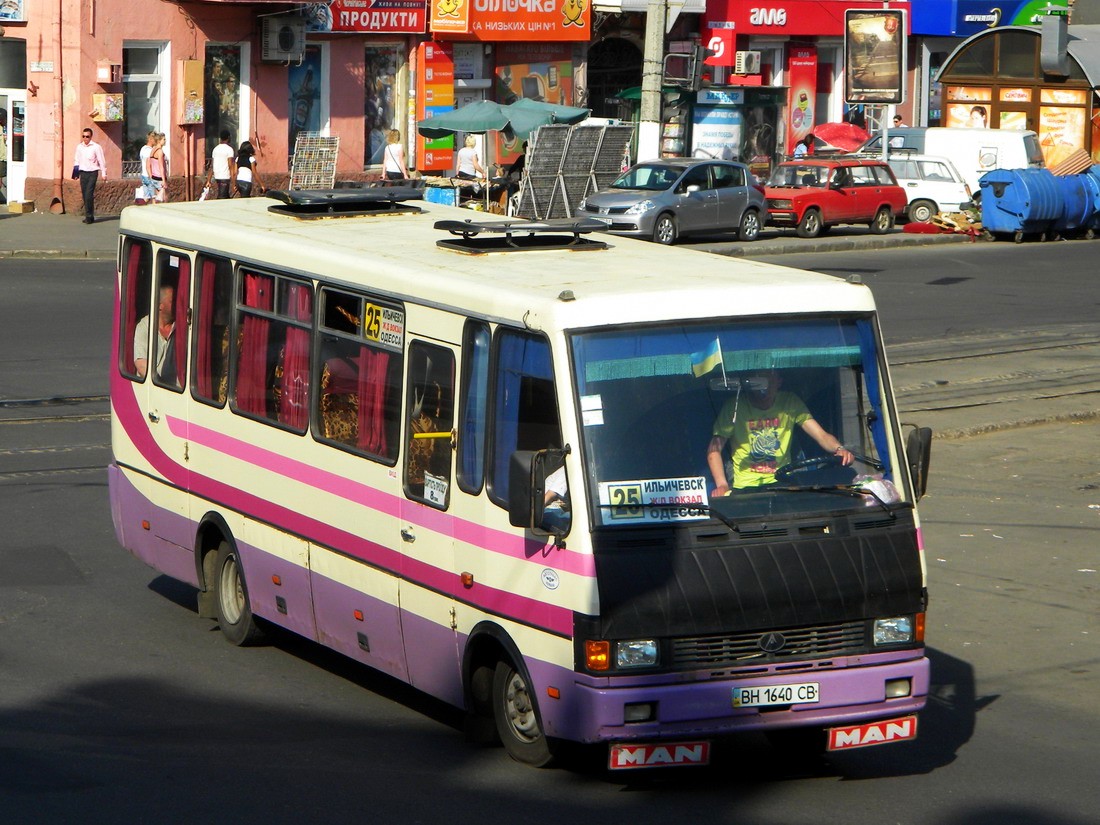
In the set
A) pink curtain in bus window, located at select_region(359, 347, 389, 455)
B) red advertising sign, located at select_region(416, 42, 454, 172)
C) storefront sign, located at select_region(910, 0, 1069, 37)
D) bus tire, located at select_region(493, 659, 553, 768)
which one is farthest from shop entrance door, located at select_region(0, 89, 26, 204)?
storefront sign, located at select_region(910, 0, 1069, 37)

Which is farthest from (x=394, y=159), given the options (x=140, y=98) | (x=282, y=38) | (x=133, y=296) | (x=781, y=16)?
(x=133, y=296)

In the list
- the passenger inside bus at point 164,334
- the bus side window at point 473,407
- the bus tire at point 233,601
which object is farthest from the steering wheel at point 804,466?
the passenger inside bus at point 164,334

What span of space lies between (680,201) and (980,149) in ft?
36.5

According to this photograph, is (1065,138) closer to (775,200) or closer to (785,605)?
(775,200)

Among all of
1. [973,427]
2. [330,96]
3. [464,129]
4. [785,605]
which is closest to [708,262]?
[785,605]

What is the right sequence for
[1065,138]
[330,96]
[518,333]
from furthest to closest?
[1065,138]
[330,96]
[518,333]

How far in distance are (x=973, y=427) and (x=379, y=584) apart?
28.6 ft

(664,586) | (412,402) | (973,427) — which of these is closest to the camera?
(664,586)

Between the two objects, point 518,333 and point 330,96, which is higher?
point 330,96

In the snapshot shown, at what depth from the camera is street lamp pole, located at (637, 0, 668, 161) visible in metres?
30.9

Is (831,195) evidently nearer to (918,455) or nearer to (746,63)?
(746,63)

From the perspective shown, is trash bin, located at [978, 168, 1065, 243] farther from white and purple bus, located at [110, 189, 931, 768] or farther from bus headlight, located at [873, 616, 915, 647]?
bus headlight, located at [873, 616, 915, 647]

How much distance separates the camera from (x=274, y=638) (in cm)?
904

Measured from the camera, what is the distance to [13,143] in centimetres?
3180
